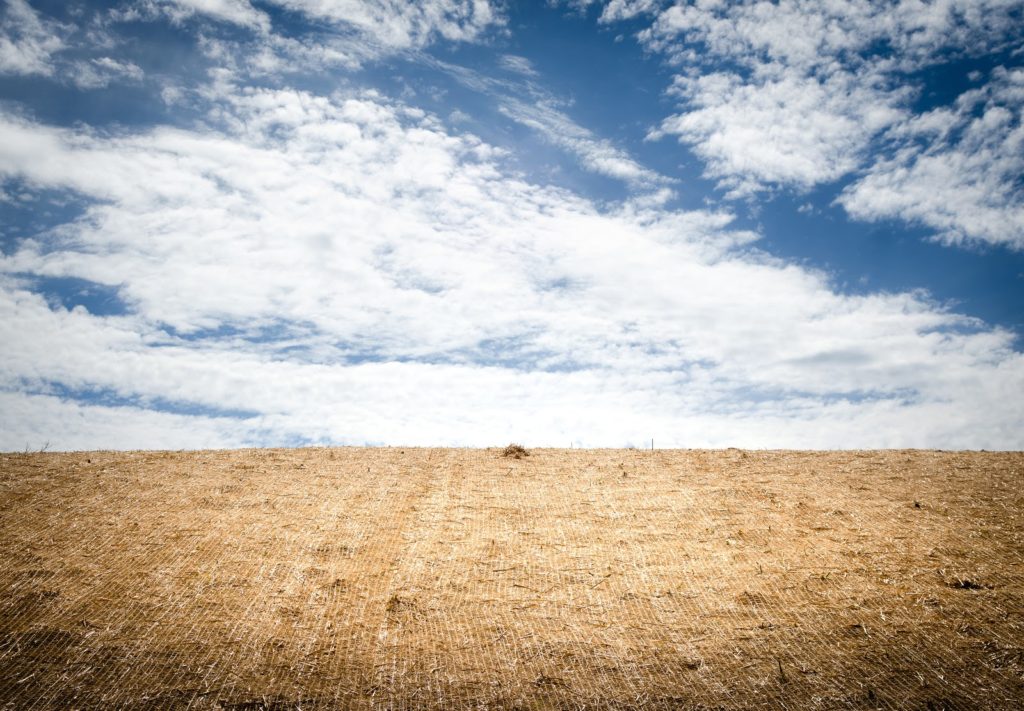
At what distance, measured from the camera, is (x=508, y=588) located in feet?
35.9

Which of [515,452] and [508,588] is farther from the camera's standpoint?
[515,452]

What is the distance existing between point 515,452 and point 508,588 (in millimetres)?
7111

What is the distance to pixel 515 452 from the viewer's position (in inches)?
706

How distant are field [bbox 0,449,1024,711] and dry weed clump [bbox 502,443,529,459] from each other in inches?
60.4

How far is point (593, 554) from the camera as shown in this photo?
12102 millimetres

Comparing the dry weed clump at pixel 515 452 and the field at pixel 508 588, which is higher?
the dry weed clump at pixel 515 452

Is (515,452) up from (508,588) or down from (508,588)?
up

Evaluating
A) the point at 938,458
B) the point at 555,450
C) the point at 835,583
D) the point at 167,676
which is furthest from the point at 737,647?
the point at 938,458

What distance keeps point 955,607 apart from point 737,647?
3881 millimetres

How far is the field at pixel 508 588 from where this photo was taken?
8672 millimetres

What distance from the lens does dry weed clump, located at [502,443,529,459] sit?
1788cm

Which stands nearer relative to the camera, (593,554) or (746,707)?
(746,707)

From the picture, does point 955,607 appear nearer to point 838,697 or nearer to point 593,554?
point 838,697

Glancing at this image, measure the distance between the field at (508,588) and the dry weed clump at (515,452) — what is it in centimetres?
153
